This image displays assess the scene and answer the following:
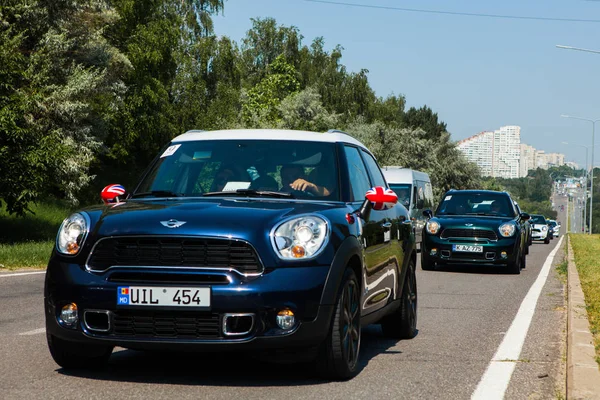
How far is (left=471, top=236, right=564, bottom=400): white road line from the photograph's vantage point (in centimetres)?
599

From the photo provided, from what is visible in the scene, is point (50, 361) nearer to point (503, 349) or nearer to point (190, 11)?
point (503, 349)

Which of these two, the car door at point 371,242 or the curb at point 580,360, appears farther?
the car door at point 371,242

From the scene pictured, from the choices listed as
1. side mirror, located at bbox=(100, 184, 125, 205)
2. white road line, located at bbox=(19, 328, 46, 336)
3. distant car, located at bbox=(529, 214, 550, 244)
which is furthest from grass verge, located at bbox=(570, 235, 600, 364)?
distant car, located at bbox=(529, 214, 550, 244)

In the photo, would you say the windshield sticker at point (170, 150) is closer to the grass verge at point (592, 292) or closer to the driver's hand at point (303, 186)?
the driver's hand at point (303, 186)

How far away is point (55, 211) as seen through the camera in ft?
134

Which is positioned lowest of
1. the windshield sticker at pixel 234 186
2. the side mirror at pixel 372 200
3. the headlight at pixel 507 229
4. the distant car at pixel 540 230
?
the distant car at pixel 540 230

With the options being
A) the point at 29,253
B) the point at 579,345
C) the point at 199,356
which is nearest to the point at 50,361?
the point at 199,356

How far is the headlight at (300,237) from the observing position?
18.9ft

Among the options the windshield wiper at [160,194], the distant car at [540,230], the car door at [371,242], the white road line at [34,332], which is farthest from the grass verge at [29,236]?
the distant car at [540,230]

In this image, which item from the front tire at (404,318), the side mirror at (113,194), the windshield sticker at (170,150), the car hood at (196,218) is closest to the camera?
the car hood at (196,218)

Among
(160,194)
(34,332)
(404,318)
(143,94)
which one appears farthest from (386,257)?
(143,94)

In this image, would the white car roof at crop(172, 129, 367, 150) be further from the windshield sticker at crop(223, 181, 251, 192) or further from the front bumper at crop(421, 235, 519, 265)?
the front bumper at crop(421, 235, 519, 265)

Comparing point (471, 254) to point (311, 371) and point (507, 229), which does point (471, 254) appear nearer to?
point (507, 229)

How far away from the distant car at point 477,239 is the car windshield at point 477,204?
0.07 ft
